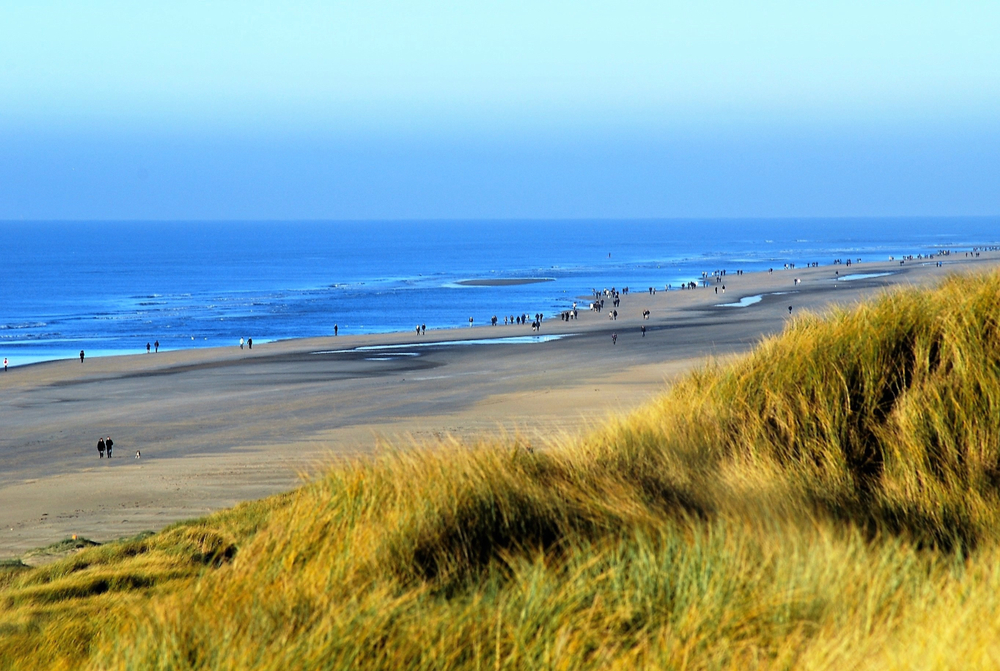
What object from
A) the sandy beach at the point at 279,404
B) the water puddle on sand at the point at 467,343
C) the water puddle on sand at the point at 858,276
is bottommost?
the sandy beach at the point at 279,404

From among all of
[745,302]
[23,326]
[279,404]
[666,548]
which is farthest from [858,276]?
[666,548]

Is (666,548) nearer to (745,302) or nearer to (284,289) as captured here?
(745,302)

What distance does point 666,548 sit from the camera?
4.41m

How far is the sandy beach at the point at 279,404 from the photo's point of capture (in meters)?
17.2

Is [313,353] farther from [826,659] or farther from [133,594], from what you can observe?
[826,659]

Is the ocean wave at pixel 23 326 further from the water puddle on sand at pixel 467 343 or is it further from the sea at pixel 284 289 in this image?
the water puddle on sand at pixel 467 343

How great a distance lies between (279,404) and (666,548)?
27133 mm

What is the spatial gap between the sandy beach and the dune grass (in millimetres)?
1157

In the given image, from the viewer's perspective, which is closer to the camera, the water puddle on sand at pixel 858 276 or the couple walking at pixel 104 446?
the couple walking at pixel 104 446

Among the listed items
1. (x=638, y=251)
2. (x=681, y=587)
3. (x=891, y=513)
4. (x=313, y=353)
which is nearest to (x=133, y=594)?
(x=681, y=587)

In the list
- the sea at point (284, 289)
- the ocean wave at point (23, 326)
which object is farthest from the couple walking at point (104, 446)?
the ocean wave at point (23, 326)

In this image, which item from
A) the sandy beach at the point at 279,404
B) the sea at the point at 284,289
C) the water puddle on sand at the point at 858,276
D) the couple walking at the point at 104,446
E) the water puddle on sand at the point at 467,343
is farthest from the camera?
the water puddle on sand at the point at 858,276

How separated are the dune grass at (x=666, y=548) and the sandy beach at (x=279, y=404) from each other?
1157mm

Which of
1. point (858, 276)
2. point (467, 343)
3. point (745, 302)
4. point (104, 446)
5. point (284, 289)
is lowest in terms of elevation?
point (104, 446)
